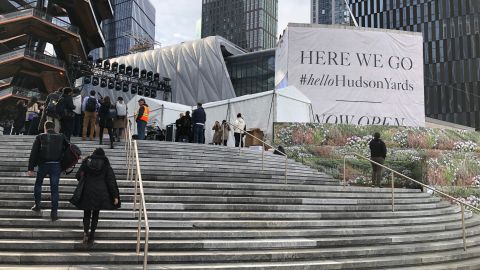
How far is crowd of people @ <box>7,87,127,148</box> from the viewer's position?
10.9 m

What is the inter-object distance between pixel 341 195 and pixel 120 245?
215 inches

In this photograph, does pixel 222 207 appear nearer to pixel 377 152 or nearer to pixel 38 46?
pixel 377 152

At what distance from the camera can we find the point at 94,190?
6086mm

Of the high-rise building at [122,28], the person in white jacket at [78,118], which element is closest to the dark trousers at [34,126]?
the person in white jacket at [78,118]

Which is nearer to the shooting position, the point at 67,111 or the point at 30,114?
the point at 67,111

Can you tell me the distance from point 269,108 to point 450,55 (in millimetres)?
62280

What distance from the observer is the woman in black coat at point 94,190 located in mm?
6031

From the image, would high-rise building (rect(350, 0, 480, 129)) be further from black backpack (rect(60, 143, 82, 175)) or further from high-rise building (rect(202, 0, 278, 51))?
black backpack (rect(60, 143, 82, 175))

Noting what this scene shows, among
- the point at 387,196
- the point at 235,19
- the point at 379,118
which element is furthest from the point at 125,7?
the point at 387,196

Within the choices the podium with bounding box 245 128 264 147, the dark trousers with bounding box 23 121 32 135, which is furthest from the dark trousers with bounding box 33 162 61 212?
the podium with bounding box 245 128 264 147

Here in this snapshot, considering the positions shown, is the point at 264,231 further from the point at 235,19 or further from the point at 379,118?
the point at 235,19

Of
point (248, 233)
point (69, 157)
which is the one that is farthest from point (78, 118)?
point (248, 233)

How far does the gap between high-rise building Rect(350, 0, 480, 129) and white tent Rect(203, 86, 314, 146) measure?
188ft

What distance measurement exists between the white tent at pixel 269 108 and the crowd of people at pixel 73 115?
644cm
